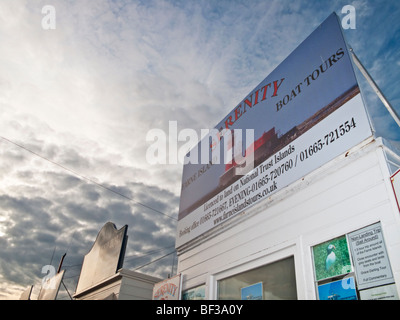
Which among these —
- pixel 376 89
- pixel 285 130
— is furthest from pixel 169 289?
pixel 376 89

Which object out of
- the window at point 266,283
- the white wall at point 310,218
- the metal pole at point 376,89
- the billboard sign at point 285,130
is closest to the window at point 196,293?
the white wall at point 310,218

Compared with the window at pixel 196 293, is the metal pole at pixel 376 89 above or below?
above

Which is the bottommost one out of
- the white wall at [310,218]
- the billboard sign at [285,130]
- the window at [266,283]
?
the window at [266,283]

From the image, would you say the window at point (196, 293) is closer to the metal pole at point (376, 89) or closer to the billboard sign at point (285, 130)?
the billboard sign at point (285, 130)

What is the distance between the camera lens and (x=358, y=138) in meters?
4.18

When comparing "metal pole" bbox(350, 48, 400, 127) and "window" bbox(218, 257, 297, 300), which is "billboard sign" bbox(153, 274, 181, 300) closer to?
"window" bbox(218, 257, 297, 300)

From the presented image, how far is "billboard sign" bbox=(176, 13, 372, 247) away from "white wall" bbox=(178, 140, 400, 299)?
203mm

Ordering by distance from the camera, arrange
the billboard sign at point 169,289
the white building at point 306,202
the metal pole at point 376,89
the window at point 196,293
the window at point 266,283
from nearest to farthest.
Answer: the white building at point 306,202 → the window at point 266,283 → the metal pole at point 376,89 → the window at point 196,293 → the billboard sign at point 169,289

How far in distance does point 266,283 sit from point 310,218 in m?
1.32

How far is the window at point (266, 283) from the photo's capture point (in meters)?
4.65

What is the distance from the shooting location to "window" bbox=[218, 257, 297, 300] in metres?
4.65

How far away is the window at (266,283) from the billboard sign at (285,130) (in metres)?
1.24
